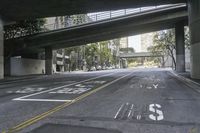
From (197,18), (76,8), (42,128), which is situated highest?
(76,8)

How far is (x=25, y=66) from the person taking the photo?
58.3 m

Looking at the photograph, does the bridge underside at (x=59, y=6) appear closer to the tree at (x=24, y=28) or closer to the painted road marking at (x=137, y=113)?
the tree at (x=24, y=28)

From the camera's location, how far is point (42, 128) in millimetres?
7707

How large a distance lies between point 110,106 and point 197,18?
59.4ft

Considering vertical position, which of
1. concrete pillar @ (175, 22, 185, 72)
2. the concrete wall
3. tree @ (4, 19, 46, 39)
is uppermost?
tree @ (4, 19, 46, 39)

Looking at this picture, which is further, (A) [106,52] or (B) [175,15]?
(A) [106,52]

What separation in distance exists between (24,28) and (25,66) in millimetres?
9287

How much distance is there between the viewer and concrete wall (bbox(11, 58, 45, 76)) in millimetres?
53938

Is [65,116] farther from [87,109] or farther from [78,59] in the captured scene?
[78,59]

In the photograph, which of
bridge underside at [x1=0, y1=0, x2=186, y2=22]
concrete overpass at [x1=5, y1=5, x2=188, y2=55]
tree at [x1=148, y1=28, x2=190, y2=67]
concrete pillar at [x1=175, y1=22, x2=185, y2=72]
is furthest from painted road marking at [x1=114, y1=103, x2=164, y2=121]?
tree at [x1=148, y1=28, x2=190, y2=67]

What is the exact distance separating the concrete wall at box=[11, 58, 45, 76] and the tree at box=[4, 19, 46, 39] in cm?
451

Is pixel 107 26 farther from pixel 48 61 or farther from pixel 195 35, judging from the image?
pixel 195 35

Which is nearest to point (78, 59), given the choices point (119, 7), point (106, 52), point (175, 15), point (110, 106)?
point (106, 52)

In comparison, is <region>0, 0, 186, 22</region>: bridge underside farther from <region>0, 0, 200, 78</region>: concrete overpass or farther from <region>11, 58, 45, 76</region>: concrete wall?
<region>11, 58, 45, 76</region>: concrete wall
